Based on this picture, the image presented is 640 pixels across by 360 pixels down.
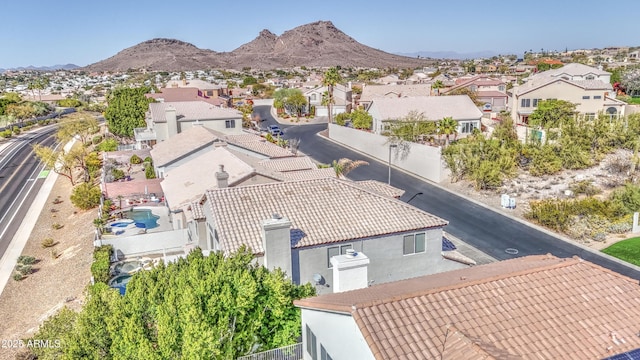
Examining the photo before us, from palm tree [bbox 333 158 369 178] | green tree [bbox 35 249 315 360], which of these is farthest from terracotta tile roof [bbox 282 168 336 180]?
green tree [bbox 35 249 315 360]

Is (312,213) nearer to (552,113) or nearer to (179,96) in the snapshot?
(552,113)

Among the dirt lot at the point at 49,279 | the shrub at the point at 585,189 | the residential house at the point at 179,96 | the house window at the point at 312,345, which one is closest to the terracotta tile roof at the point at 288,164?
the dirt lot at the point at 49,279

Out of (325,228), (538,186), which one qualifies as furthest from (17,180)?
(538,186)

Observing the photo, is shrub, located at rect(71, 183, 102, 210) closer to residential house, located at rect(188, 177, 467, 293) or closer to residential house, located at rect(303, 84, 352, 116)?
residential house, located at rect(188, 177, 467, 293)

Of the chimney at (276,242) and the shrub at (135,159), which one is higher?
the chimney at (276,242)

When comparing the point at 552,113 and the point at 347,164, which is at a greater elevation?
the point at 552,113

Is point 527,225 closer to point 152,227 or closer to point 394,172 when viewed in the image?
point 394,172

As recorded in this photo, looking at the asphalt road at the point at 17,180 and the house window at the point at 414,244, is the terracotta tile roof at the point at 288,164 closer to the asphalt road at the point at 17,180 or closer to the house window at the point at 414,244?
the house window at the point at 414,244
